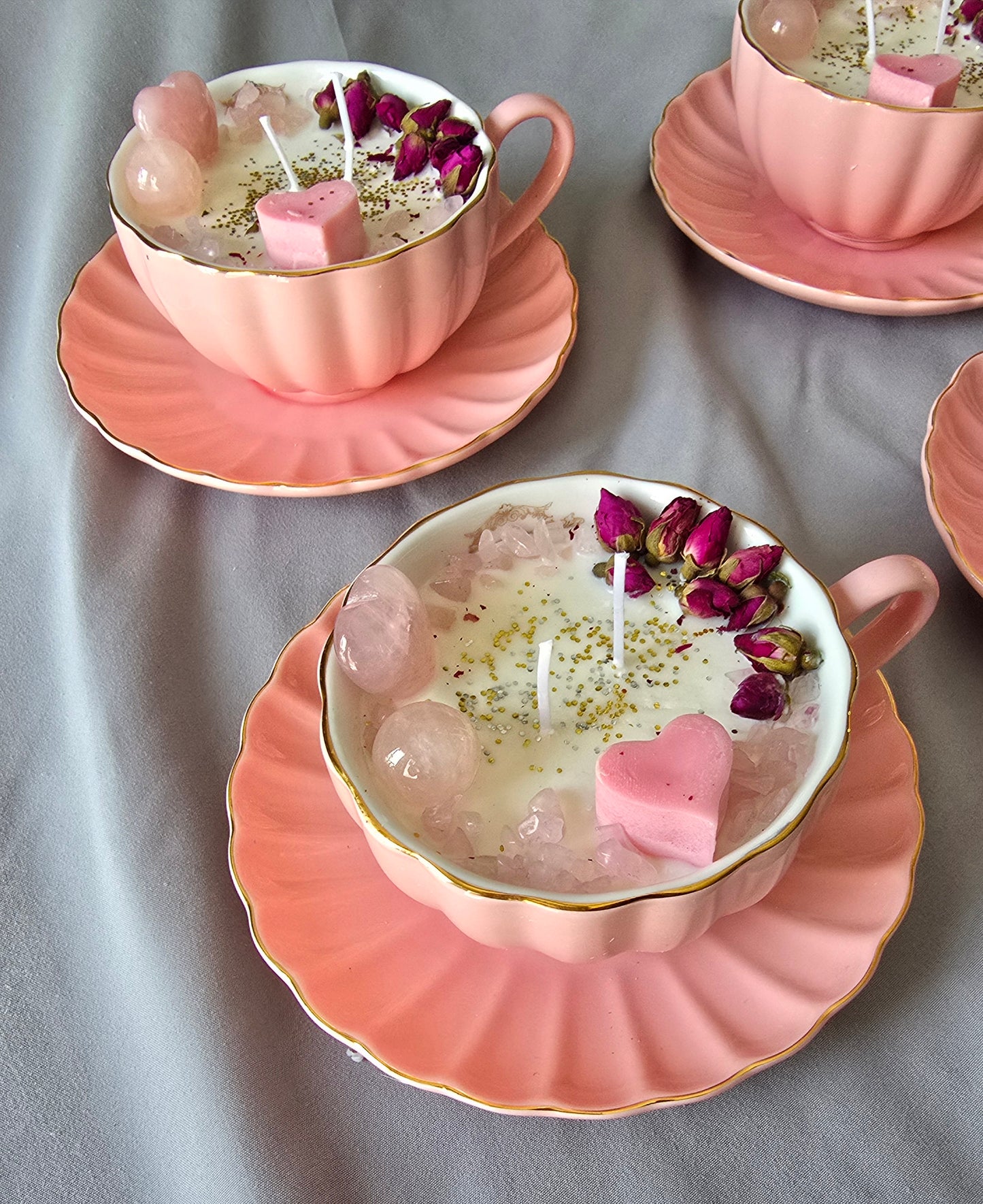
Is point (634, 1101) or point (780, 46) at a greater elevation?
point (780, 46)

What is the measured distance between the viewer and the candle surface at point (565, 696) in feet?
1.89

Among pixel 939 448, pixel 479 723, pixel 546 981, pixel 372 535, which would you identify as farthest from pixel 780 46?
pixel 546 981

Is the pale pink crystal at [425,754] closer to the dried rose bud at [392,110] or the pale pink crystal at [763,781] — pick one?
the pale pink crystal at [763,781]

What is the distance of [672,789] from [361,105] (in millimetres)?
638

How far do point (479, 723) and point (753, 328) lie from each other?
20.1 inches

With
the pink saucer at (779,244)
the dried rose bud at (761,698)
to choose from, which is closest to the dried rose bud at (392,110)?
the pink saucer at (779,244)

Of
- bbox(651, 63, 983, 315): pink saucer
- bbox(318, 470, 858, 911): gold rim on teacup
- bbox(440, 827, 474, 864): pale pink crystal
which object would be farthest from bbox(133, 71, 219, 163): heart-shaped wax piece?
bbox(440, 827, 474, 864): pale pink crystal

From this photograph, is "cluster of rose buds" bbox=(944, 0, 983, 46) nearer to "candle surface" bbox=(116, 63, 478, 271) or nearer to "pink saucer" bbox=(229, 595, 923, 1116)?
"candle surface" bbox=(116, 63, 478, 271)

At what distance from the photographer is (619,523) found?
66 cm

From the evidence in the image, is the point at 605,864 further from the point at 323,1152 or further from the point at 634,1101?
the point at 323,1152

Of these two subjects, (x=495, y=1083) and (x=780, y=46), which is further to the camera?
(x=780, y=46)

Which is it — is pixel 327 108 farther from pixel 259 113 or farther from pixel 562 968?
pixel 562 968

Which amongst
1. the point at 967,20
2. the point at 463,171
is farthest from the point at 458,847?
the point at 967,20

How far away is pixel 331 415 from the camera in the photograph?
0.89m
